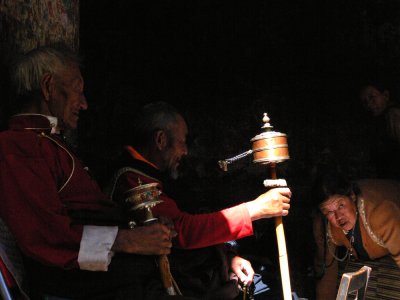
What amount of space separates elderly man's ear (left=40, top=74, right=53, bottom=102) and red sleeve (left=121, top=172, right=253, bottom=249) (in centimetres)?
80

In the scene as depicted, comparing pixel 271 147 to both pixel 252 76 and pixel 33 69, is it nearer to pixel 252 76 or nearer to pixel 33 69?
pixel 33 69

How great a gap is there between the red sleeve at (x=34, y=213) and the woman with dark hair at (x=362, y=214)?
9.86ft

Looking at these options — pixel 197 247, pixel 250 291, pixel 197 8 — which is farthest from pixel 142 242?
pixel 197 8

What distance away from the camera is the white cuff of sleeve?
7.48 feet

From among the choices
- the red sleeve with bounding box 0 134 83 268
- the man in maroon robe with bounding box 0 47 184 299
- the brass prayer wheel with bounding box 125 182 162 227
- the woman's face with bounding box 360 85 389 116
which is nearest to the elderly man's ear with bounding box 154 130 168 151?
the man in maroon robe with bounding box 0 47 184 299

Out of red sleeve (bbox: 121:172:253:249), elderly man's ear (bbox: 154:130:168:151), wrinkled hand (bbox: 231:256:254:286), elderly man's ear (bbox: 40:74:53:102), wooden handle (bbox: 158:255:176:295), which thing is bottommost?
wrinkled hand (bbox: 231:256:254:286)

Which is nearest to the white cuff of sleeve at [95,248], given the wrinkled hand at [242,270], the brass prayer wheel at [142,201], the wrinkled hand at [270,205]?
the brass prayer wheel at [142,201]

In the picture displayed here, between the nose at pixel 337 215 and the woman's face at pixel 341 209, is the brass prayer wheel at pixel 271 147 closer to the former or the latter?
the woman's face at pixel 341 209

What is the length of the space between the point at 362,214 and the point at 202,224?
2263 mm

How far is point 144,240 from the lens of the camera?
8.07ft

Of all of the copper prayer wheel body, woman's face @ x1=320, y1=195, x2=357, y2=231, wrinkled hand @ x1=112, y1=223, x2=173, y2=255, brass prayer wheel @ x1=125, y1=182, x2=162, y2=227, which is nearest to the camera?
wrinkled hand @ x1=112, y1=223, x2=173, y2=255

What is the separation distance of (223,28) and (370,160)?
9.48 feet

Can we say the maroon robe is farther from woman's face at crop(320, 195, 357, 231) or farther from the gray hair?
woman's face at crop(320, 195, 357, 231)

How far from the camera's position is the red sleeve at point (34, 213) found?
2232 mm
